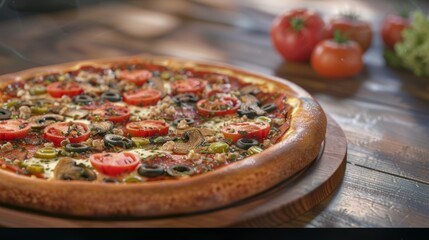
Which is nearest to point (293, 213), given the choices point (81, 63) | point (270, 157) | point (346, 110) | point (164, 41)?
point (270, 157)

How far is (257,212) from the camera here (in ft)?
9.34

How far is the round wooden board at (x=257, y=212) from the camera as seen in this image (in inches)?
107

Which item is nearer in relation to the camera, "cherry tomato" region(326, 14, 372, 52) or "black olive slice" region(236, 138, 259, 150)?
"black olive slice" region(236, 138, 259, 150)

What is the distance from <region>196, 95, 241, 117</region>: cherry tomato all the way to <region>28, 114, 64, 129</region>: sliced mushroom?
78cm

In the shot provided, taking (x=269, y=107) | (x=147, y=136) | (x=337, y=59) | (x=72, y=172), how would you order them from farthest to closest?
(x=337, y=59), (x=269, y=107), (x=147, y=136), (x=72, y=172)

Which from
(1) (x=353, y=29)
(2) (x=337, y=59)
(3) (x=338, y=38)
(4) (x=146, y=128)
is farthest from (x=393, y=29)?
(4) (x=146, y=128)

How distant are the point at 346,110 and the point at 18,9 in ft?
10.9

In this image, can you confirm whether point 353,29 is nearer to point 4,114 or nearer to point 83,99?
point 83,99

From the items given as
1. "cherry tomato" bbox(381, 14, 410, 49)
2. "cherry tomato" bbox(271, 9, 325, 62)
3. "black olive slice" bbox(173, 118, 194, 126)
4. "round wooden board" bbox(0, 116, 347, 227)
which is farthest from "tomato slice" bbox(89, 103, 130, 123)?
"cherry tomato" bbox(381, 14, 410, 49)

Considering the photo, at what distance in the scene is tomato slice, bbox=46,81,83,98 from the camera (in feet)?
13.4

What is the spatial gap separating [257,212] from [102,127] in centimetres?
110

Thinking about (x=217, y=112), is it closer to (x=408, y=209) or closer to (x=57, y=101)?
(x=57, y=101)

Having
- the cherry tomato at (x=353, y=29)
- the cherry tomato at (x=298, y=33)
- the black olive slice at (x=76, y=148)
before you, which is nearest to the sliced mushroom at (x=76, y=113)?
the black olive slice at (x=76, y=148)

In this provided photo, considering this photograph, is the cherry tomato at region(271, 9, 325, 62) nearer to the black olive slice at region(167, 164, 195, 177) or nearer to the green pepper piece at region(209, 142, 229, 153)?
the green pepper piece at region(209, 142, 229, 153)
